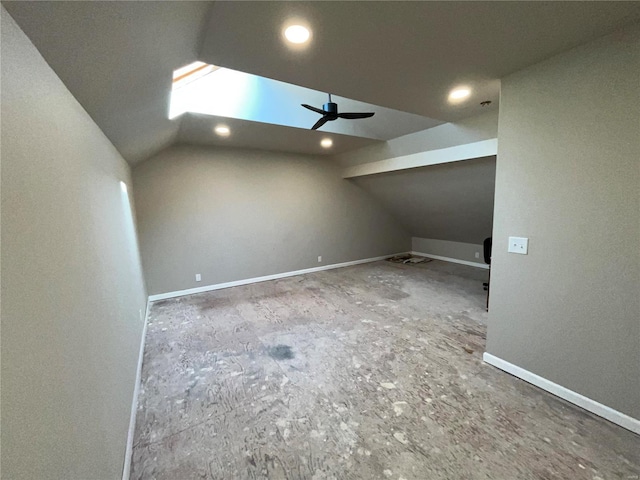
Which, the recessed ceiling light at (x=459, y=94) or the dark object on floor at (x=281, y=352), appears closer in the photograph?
the recessed ceiling light at (x=459, y=94)

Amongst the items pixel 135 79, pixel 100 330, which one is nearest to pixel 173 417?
pixel 100 330

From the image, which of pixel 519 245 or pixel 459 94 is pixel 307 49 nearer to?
pixel 459 94

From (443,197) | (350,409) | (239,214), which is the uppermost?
(443,197)

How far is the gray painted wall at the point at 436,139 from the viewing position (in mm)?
3070

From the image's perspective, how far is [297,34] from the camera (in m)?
1.56

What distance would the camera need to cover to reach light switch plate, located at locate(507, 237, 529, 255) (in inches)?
82.6

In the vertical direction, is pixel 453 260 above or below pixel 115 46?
below

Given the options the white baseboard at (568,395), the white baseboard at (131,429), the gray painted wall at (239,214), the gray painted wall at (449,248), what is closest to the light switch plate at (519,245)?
the white baseboard at (568,395)

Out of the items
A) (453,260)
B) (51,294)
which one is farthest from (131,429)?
(453,260)

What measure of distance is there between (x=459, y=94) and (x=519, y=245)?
143 centimetres

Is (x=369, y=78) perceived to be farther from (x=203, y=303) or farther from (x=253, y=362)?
(x=203, y=303)

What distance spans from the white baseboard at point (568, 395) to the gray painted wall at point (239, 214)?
378cm

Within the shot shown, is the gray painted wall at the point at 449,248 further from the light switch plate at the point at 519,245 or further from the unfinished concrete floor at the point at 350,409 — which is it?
the light switch plate at the point at 519,245

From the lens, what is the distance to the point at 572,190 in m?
1.84
